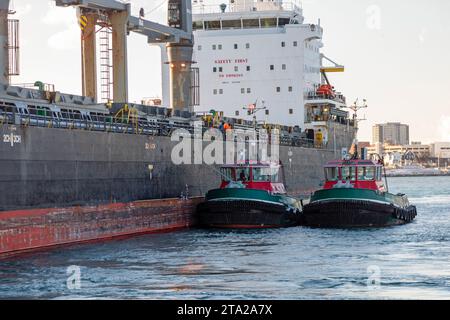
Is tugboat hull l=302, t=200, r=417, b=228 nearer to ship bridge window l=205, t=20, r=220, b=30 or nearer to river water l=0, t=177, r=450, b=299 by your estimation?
river water l=0, t=177, r=450, b=299

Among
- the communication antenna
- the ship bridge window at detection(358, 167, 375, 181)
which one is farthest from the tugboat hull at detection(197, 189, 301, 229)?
the communication antenna

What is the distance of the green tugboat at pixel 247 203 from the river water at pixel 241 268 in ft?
8.55

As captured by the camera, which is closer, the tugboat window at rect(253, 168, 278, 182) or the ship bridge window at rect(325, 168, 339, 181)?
the tugboat window at rect(253, 168, 278, 182)

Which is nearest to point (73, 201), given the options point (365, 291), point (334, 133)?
point (365, 291)

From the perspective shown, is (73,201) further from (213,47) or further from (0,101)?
(213,47)

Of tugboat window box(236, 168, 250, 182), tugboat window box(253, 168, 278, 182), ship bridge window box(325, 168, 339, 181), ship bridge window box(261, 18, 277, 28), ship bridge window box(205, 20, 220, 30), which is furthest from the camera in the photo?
ship bridge window box(261, 18, 277, 28)

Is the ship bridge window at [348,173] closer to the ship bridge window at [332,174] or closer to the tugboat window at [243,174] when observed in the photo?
the ship bridge window at [332,174]

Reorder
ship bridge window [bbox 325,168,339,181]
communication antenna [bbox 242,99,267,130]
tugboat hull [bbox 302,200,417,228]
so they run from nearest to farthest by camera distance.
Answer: tugboat hull [bbox 302,200,417,228]
ship bridge window [bbox 325,168,339,181]
communication antenna [bbox 242,99,267,130]

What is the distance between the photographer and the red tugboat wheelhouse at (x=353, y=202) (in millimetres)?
34094

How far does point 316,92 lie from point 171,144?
2420cm

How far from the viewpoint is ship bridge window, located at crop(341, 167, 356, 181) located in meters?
37.0

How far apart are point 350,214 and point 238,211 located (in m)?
4.47

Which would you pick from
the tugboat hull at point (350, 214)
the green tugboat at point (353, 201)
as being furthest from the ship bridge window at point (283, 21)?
the tugboat hull at point (350, 214)

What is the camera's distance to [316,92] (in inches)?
2333
